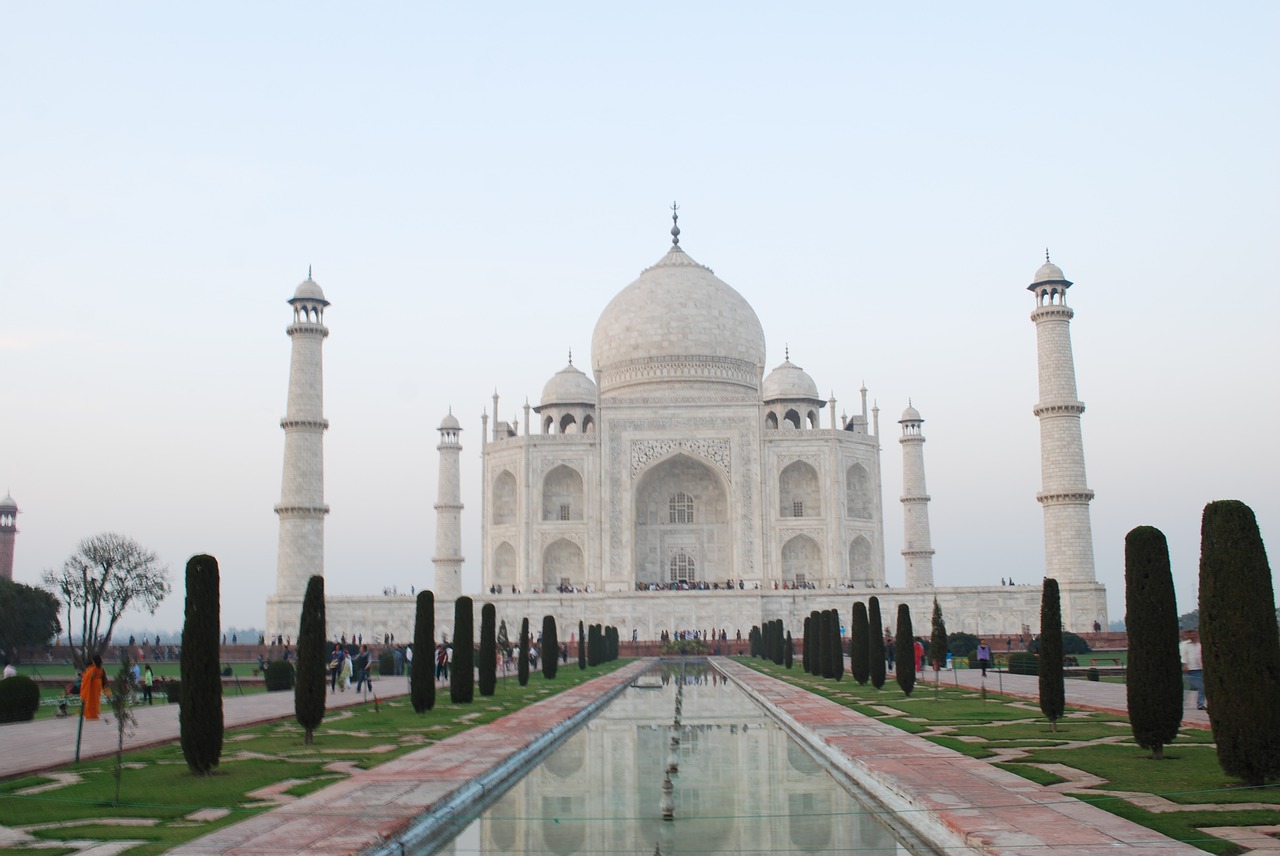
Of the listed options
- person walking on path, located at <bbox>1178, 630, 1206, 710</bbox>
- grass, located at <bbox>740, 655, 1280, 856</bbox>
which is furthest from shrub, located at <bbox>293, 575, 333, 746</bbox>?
person walking on path, located at <bbox>1178, 630, 1206, 710</bbox>

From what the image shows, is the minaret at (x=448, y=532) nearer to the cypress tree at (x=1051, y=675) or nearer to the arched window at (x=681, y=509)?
the arched window at (x=681, y=509)

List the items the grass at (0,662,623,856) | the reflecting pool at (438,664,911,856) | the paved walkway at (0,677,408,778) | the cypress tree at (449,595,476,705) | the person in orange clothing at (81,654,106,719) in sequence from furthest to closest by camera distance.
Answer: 1. the cypress tree at (449,595,476,705)
2. the person in orange clothing at (81,654,106,719)
3. the paved walkway at (0,677,408,778)
4. the grass at (0,662,623,856)
5. the reflecting pool at (438,664,911,856)

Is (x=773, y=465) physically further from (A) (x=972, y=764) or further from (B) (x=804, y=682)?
(A) (x=972, y=764)

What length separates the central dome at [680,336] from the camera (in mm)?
36938

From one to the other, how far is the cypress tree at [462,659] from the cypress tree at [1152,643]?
7790 millimetres

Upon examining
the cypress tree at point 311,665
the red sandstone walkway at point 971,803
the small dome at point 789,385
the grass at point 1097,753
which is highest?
the small dome at point 789,385

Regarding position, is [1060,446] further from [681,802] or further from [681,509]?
[681,802]

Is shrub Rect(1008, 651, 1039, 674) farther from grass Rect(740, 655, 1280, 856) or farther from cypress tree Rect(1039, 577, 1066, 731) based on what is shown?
cypress tree Rect(1039, 577, 1066, 731)

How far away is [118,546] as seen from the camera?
3444 cm

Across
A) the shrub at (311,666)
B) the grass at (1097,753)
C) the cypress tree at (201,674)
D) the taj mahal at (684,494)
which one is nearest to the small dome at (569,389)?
the taj mahal at (684,494)

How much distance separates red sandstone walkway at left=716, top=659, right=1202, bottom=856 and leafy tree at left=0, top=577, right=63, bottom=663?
24376 mm

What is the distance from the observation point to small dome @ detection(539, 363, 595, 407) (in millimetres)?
37344

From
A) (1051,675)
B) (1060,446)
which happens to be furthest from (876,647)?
(1060,446)

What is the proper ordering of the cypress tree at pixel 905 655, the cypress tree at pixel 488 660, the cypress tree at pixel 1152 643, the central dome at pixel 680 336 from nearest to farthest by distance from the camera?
the cypress tree at pixel 1152 643
the cypress tree at pixel 905 655
the cypress tree at pixel 488 660
the central dome at pixel 680 336
